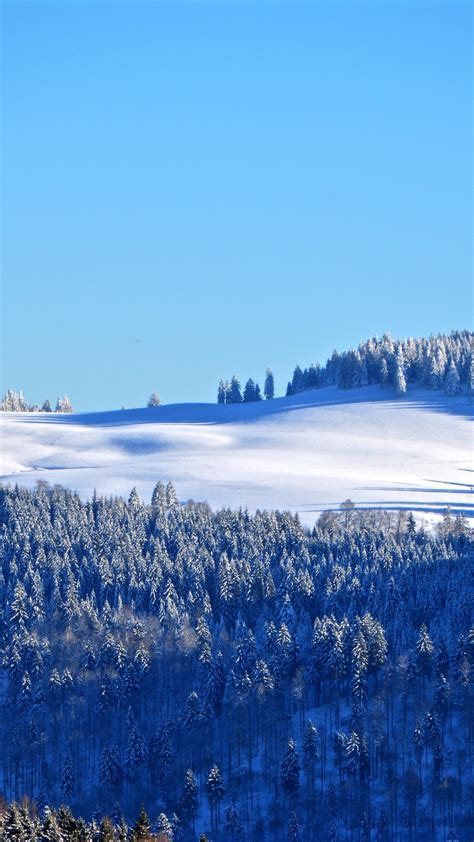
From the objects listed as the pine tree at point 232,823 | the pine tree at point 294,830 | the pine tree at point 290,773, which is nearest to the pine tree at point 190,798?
the pine tree at point 232,823

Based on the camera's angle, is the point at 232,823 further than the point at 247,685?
No

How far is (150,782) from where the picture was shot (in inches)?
5221

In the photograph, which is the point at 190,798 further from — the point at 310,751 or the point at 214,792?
the point at 310,751

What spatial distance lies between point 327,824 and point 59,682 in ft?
109

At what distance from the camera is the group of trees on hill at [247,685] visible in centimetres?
12550

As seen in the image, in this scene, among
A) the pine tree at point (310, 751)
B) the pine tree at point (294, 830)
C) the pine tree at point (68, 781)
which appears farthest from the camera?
the pine tree at point (68, 781)

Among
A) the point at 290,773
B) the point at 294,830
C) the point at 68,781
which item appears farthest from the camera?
the point at 68,781

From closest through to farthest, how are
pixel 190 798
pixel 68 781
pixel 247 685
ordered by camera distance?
1. pixel 190 798
2. pixel 68 781
3. pixel 247 685

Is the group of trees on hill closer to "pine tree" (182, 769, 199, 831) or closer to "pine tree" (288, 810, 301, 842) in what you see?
"pine tree" (182, 769, 199, 831)

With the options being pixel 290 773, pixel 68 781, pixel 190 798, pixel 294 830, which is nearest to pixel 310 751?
pixel 290 773

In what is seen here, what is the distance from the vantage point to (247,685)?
5418 inches

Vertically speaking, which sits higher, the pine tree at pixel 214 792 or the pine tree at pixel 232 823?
the pine tree at pixel 214 792

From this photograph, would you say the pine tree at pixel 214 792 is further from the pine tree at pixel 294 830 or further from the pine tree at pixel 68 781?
the pine tree at pixel 68 781

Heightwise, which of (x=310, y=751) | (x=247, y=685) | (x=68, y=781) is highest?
(x=247, y=685)
